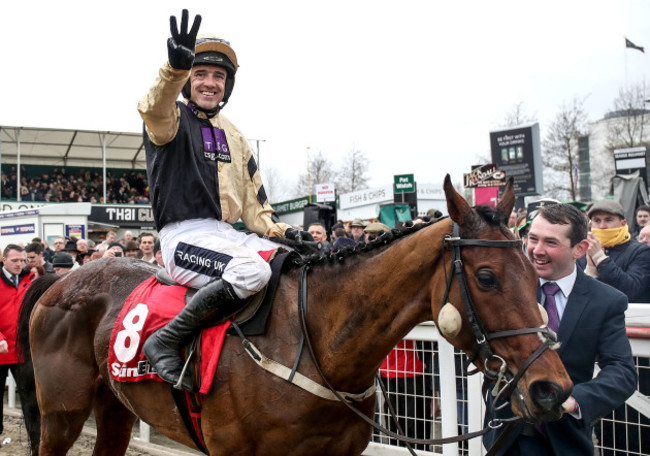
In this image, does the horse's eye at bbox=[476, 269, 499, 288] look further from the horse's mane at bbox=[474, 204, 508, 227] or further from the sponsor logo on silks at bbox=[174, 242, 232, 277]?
the sponsor logo on silks at bbox=[174, 242, 232, 277]

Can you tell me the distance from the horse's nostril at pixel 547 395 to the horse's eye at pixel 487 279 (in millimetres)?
398

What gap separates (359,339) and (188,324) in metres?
0.86

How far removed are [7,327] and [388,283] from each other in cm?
573

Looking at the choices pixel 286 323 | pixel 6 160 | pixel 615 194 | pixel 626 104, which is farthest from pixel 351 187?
pixel 286 323

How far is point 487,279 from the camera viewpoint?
85.7 inches

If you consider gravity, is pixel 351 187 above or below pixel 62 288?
above

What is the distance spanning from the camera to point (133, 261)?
3994mm

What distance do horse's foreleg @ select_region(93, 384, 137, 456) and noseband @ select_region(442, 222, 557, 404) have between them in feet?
9.21

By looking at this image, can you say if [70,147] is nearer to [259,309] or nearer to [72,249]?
[72,249]

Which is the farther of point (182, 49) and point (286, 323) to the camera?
point (286, 323)

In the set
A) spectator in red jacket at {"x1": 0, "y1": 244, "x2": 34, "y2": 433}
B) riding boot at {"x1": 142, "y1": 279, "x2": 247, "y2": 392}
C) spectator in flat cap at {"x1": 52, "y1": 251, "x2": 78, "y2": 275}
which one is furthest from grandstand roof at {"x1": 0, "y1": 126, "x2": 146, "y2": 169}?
riding boot at {"x1": 142, "y1": 279, "x2": 247, "y2": 392}

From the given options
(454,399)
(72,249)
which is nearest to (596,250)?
(454,399)

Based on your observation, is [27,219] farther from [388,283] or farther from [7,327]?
[388,283]

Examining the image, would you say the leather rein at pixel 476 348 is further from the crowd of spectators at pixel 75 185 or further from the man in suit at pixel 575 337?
the crowd of spectators at pixel 75 185
